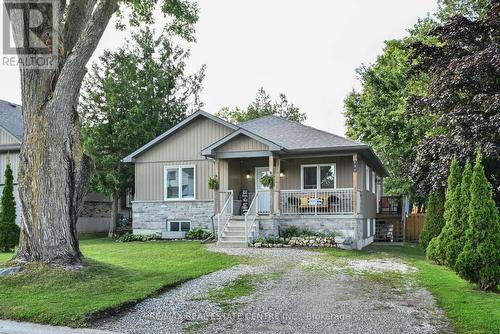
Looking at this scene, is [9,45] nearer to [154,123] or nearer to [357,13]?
[357,13]

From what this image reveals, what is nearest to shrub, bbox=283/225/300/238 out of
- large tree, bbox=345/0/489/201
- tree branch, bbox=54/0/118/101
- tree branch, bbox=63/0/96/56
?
large tree, bbox=345/0/489/201

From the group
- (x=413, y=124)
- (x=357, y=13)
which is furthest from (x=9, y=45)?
(x=413, y=124)

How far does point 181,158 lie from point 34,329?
42.9 feet

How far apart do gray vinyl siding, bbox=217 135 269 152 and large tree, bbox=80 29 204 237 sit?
21.9 ft

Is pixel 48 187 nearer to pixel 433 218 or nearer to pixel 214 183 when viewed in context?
pixel 214 183

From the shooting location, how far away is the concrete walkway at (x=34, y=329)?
549 cm

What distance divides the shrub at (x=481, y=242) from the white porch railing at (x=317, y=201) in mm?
7947

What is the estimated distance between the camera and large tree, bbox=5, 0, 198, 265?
8.16 m

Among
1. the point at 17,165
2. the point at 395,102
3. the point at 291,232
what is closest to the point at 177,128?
the point at 291,232

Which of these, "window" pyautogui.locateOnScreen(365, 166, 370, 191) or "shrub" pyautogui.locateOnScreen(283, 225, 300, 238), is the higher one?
"window" pyautogui.locateOnScreen(365, 166, 370, 191)

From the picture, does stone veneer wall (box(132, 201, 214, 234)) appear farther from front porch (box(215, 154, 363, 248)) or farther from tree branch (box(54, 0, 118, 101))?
tree branch (box(54, 0, 118, 101))

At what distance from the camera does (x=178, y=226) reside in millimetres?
18297

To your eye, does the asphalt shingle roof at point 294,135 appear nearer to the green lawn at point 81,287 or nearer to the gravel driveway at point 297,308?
the green lawn at point 81,287

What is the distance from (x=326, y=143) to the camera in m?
16.0
